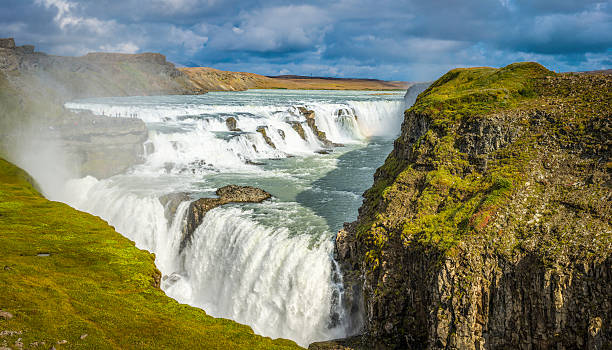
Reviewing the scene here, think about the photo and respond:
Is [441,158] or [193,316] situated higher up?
[441,158]

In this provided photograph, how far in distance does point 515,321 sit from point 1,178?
1453 inches

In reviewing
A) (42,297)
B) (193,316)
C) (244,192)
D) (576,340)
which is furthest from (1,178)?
(576,340)

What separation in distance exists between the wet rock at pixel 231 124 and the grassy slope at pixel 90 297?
30.6 metres

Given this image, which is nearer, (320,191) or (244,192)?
(244,192)

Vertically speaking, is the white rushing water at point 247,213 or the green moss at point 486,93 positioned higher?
the green moss at point 486,93

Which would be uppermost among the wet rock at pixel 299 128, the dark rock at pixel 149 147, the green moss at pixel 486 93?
the green moss at pixel 486 93

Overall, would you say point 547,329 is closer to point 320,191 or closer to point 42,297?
point 42,297

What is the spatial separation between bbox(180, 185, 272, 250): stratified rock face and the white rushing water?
1.93 feet

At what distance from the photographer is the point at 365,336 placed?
16.8m

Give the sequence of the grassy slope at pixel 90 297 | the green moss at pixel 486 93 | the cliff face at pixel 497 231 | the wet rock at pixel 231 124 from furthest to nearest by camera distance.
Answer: the wet rock at pixel 231 124, the green moss at pixel 486 93, the cliff face at pixel 497 231, the grassy slope at pixel 90 297

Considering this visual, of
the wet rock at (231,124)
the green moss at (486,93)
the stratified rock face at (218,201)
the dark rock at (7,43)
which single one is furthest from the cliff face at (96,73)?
the green moss at (486,93)

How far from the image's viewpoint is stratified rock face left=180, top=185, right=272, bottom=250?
87.1ft

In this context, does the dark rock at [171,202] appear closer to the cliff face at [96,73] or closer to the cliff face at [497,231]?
the cliff face at [497,231]

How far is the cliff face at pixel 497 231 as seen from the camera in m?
13.2
